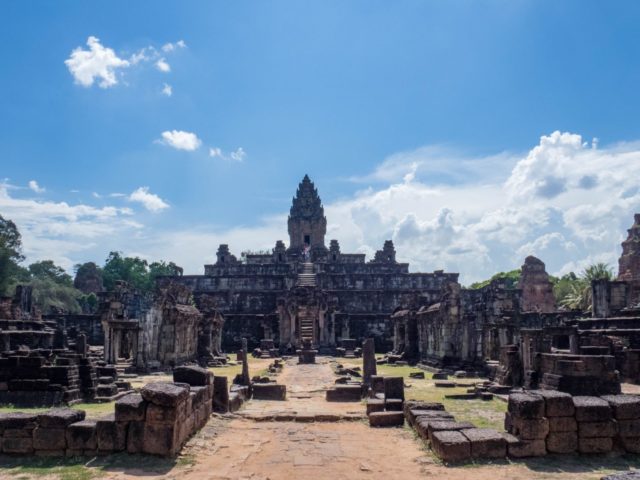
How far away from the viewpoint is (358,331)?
47.7 m

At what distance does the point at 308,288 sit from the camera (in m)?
45.3

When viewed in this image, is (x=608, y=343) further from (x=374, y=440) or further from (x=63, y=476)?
(x=63, y=476)

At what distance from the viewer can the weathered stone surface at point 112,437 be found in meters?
8.99

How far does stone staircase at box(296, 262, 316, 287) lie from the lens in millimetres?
53725

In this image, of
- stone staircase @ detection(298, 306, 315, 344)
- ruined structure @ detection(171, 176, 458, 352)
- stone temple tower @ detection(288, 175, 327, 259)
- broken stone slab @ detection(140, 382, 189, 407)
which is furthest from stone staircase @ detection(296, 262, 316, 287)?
broken stone slab @ detection(140, 382, 189, 407)

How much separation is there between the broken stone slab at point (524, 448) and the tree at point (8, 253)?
55667mm

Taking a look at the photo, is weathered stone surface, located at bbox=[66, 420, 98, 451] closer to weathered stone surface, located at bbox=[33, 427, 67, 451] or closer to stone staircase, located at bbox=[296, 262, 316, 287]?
weathered stone surface, located at bbox=[33, 427, 67, 451]

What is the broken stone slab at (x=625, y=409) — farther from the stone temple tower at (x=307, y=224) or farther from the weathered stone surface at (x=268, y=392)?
the stone temple tower at (x=307, y=224)

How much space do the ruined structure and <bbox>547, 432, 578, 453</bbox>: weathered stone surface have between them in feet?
85.0

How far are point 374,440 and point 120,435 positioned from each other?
4.45 meters

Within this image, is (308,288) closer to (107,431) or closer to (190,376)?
(190,376)

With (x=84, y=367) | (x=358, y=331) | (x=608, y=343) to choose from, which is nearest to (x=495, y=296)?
(x=608, y=343)

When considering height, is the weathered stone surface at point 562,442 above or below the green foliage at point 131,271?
below

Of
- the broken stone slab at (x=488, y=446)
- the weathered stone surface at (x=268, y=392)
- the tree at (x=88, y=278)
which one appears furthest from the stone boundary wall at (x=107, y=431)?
the tree at (x=88, y=278)
